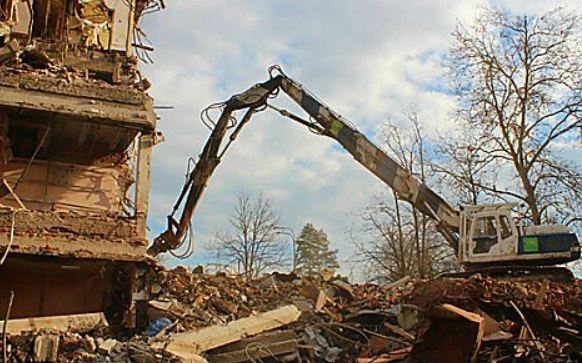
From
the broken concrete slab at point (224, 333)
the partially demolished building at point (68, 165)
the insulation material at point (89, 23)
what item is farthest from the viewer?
the insulation material at point (89, 23)

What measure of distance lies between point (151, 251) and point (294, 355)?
7534 mm

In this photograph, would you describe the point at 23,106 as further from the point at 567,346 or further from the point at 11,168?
the point at 567,346

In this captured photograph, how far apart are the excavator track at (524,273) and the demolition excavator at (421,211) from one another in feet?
0.08

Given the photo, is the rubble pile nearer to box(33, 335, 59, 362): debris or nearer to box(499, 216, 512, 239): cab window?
box(33, 335, 59, 362): debris

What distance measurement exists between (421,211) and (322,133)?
11.6 feet

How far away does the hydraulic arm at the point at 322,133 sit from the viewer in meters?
15.6

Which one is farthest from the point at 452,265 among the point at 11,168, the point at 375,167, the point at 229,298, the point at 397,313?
the point at 11,168

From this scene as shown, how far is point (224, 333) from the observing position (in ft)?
33.9

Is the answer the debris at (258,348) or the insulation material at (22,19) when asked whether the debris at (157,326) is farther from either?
the insulation material at (22,19)

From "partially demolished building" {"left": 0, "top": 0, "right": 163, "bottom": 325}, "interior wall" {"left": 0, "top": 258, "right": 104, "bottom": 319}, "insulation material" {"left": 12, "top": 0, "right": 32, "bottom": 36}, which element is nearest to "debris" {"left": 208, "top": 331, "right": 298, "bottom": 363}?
"partially demolished building" {"left": 0, "top": 0, "right": 163, "bottom": 325}

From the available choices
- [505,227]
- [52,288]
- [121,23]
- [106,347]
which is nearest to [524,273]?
[505,227]

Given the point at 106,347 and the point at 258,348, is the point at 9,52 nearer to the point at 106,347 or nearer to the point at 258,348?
the point at 106,347

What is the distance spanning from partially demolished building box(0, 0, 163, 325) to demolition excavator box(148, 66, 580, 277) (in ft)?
6.19

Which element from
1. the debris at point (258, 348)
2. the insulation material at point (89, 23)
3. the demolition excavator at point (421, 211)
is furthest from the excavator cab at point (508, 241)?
the insulation material at point (89, 23)
